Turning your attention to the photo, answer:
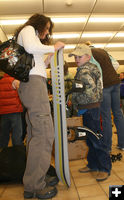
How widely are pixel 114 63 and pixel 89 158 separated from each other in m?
1.22

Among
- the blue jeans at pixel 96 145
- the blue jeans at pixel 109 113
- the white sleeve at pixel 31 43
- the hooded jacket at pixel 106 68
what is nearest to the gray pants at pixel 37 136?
the white sleeve at pixel 31 43

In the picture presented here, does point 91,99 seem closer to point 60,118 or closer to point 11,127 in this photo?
point 60,118

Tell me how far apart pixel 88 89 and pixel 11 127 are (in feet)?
4.22

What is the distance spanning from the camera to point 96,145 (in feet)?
A: 4.80

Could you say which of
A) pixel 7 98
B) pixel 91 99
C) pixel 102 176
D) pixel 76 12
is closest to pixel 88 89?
pixel 91 99

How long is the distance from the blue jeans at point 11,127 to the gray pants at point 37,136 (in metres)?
1.09

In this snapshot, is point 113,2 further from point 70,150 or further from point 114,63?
point 70,150

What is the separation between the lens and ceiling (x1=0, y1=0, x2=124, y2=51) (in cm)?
353

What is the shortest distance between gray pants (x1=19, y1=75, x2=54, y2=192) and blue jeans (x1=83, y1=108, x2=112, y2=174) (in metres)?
0.44

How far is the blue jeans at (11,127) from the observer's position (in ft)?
7.34

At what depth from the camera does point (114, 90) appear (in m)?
2.11

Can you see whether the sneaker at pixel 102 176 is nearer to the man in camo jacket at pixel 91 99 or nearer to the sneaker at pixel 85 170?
the man in camo jacket at pixel 91 99

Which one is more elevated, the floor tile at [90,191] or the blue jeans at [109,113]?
the blue jeans at [109,113]

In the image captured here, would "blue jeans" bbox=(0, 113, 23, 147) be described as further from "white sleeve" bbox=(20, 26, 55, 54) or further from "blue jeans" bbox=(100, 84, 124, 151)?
"white sleeve" bbox=(20, 26, 55, 54)
